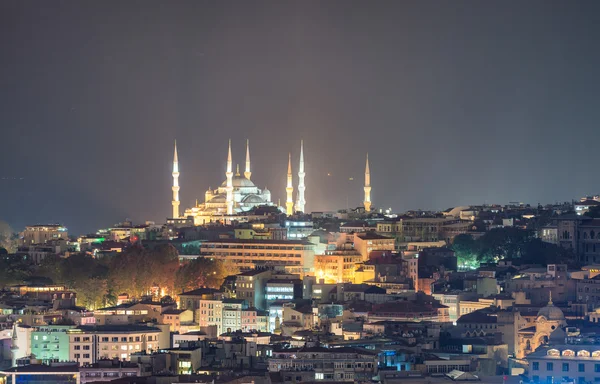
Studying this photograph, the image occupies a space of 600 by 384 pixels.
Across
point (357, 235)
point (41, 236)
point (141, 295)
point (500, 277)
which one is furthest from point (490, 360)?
point (41, 236)

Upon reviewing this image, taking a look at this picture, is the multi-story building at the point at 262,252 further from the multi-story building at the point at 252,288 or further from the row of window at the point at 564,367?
the row of window at the point at 564,367

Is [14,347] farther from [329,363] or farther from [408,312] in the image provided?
[408,312]

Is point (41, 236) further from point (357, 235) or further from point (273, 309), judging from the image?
point (273, 309)

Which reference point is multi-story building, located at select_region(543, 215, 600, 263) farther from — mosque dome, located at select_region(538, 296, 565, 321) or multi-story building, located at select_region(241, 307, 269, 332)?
mosque dome, located at select_region(538, 296, 565, 321)

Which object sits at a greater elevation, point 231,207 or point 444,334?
point 231,207

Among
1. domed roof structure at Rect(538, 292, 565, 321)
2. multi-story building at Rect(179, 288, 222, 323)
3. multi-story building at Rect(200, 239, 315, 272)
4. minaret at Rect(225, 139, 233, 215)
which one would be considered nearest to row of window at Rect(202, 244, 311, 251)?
multi-story building at Rect(200, 239, 315, 272)

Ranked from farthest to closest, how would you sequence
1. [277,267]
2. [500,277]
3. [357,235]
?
[357,235]
[277,267]
[500,277]
